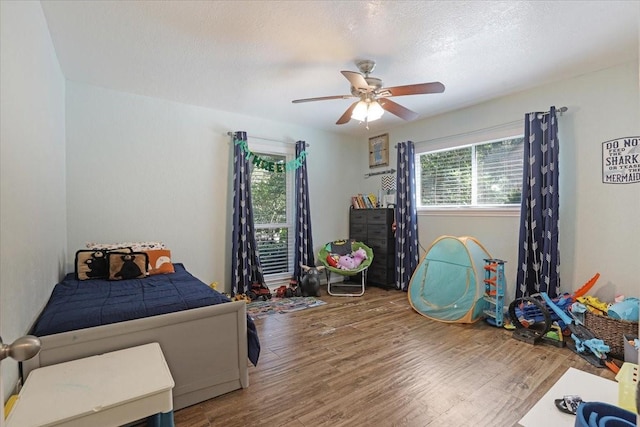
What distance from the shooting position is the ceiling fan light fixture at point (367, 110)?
9.07 ft

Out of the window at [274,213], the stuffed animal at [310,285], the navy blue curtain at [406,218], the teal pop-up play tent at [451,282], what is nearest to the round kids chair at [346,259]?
the stuffed animal at [310,285]

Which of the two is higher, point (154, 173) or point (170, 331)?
point (154, 173)

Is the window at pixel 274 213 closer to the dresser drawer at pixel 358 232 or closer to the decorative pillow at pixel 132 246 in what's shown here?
the dresser drawer at pixel 358 232

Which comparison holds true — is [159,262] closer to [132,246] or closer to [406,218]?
[132,246]

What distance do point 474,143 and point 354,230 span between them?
7.43ft

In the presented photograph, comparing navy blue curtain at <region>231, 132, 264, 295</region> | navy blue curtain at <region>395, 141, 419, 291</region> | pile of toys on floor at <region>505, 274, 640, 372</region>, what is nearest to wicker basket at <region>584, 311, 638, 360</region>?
pile of toys on floor at <region>505, 274, 640, 372</region>

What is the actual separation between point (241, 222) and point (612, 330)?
3.82m

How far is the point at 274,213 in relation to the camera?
15.0 ft

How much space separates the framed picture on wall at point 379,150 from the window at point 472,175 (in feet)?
1.93

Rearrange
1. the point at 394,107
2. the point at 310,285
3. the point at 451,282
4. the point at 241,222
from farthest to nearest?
the point at 310,285 < the point at 241,222 < the point at 451,282 < the point at 394,107

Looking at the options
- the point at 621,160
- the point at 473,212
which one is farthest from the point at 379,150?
the point at 621,160

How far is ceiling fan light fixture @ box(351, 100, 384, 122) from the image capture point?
9.07ft

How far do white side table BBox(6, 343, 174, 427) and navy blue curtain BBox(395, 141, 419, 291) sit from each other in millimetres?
3525

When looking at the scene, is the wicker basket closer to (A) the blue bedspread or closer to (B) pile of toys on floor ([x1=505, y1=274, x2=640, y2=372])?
(B) pile of toys on floor ([x1=505, y1=274, x2=640, y2=372])
